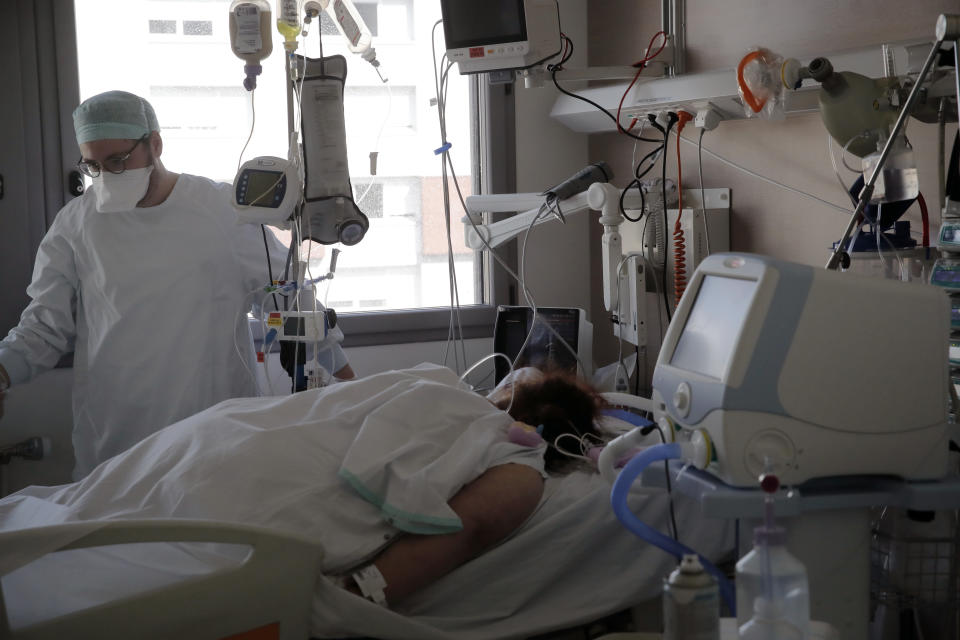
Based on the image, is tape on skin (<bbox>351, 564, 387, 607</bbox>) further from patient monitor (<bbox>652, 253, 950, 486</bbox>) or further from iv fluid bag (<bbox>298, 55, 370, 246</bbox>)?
iv fluid bag (<bbox>298, 55, 370, 246</bbox>)

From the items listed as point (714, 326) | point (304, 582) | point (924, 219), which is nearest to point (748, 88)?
point (924, 219)

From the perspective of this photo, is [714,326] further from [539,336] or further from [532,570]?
[539,336]

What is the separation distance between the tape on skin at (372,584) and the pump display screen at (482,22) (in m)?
1.52

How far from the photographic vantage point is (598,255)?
11.3 feet

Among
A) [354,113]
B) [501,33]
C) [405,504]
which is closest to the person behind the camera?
[405,504]

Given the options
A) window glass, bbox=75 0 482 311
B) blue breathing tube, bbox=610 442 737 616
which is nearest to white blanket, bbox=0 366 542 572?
blue breathing tube, bbox=610 442 737 616

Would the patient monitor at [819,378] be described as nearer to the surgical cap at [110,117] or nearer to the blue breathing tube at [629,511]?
the blue breathing tube at [629,511]

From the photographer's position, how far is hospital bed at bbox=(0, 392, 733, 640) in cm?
137

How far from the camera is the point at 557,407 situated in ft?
7.08

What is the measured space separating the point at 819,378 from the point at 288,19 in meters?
1.42

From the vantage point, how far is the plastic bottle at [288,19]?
2076 millimetres

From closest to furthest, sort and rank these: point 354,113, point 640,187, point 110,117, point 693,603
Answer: point 693,603 → point 110,117 → point 640,187 → point 354,113

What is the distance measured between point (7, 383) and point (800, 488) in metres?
1.96

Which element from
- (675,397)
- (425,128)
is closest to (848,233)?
(675,397)
